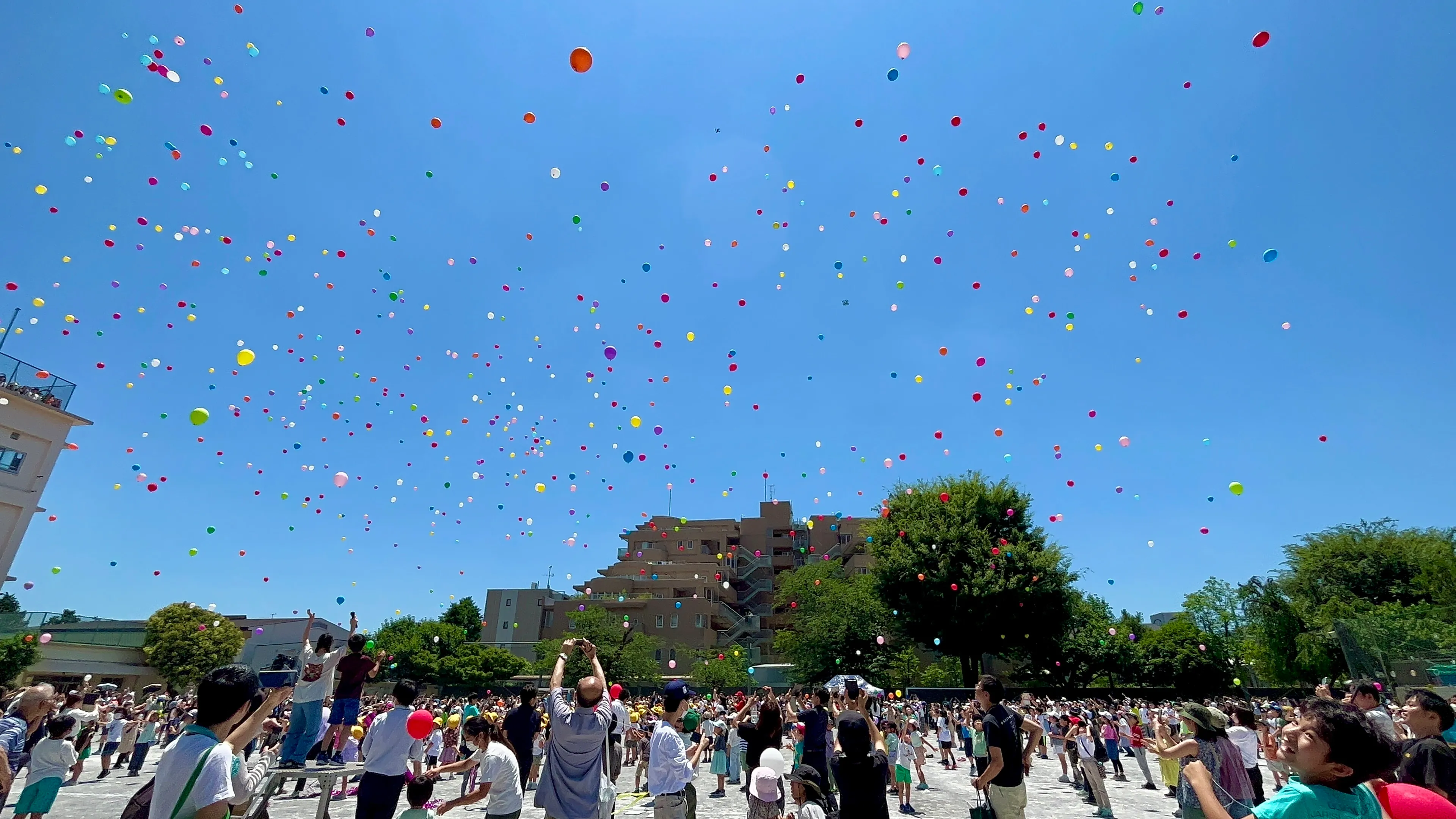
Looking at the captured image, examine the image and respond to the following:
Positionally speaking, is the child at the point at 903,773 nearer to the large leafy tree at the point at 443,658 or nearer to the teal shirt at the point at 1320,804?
the teal shirt at the point at 1320,804

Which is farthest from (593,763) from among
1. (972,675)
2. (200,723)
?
(972,675)

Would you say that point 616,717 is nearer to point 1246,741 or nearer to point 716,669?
point 1246,741

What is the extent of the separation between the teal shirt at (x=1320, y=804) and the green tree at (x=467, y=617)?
65.8 meters

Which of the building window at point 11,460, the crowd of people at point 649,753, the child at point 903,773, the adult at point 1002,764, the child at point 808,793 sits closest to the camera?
the crowd of people at point 649,753

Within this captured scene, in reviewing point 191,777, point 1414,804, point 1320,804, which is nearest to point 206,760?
point 191,777

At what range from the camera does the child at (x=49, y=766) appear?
6.36 m

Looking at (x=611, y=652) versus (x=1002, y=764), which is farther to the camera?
(x=611, y=652)

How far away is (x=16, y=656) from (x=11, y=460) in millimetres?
9198

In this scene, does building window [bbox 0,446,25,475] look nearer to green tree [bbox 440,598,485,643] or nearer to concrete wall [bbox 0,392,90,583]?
concrete wall [bbox 0,392,90,583]

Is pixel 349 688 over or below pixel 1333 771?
over

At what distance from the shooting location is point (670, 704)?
5.28 metres

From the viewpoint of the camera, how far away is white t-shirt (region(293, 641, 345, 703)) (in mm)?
5938

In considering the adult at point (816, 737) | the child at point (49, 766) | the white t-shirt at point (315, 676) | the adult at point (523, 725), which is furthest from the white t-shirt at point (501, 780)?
the child at point (49, 766)

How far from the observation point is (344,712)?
6496mm
